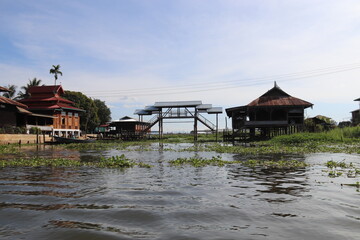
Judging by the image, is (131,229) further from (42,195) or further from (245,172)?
(245,172)

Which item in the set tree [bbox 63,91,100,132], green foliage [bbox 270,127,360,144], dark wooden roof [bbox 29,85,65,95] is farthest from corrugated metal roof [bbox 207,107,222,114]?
tree [bbox 63,91,100,132]

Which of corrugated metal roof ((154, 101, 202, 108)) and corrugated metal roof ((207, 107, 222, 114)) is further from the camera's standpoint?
corrugated metal roof ((207, 107, 222, 114))

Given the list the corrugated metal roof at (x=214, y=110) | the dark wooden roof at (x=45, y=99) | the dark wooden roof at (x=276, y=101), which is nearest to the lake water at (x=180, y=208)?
the dark wooden roof at (x=276, y=101)

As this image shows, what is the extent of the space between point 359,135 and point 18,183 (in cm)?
2984

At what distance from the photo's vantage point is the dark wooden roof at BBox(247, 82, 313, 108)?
3544 centimetres

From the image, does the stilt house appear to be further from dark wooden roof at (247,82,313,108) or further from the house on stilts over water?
dark wooden roof at (247,82,313,108)

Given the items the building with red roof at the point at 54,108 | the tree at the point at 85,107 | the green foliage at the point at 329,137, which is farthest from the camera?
the tree at the point at 85,107

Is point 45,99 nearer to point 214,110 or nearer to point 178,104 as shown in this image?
point 178,104

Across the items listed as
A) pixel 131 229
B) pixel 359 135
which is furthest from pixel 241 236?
pixel 359 135

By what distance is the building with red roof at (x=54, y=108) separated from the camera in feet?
152

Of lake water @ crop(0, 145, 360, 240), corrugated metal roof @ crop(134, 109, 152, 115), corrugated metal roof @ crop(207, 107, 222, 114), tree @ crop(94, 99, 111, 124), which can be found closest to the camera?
lake water @ crop(0, 145, 360, 240)

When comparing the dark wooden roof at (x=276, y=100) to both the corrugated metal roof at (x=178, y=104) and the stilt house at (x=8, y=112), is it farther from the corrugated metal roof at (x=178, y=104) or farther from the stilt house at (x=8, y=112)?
the stilt house at (x=8, y=112)

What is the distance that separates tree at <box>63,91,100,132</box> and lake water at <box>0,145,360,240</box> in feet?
175

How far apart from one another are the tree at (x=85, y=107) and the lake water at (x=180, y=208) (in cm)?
5336
